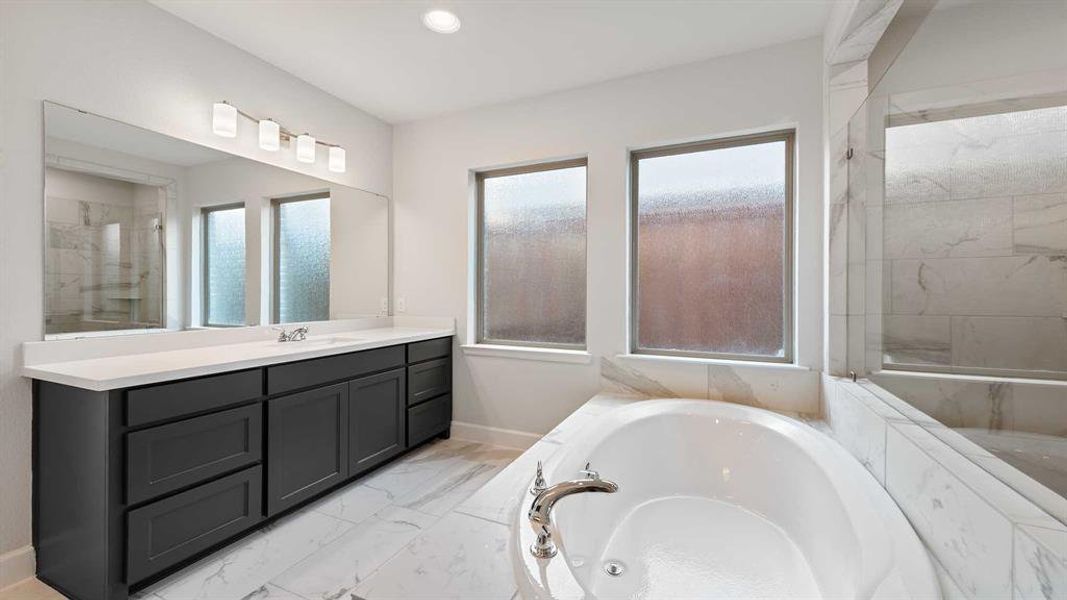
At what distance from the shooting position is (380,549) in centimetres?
173

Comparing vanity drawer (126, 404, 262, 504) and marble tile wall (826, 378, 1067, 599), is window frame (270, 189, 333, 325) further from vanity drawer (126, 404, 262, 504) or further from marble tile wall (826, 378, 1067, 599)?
marble tile wall (826, 378, 1067, 599)

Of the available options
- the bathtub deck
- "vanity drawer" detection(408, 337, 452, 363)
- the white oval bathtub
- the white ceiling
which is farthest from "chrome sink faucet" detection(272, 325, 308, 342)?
the bathtub deck

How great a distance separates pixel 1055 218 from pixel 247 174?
120 inches

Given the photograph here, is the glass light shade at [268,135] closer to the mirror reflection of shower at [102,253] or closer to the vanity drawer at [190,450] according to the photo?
the mirror reflection of shower at [102,253]

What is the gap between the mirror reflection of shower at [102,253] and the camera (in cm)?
162

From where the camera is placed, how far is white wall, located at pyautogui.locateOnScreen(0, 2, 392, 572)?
58.8 inches

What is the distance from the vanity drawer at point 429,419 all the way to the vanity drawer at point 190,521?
0.96m

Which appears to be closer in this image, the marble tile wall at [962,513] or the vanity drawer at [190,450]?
the marble tile wall at [962,513]

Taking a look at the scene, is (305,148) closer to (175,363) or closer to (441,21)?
(441,21)

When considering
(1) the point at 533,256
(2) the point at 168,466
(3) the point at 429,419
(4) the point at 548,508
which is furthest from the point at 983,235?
(3) the point at 429,419

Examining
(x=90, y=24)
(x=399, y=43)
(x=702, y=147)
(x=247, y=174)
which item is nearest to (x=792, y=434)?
(x=702, y=147)

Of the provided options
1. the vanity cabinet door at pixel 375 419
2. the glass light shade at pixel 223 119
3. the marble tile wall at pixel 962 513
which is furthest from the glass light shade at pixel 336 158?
the marble tile wall at pixel 962 513

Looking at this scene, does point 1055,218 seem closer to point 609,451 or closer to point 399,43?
point 609,451

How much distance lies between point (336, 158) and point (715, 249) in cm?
250
